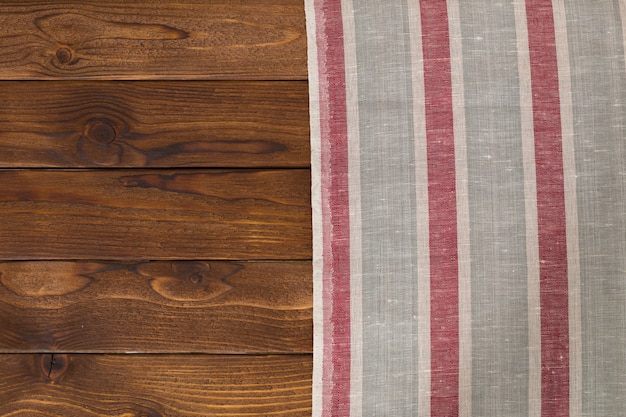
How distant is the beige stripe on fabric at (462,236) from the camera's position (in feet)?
1.96

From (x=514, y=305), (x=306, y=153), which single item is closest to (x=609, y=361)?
(x=514, y=305)

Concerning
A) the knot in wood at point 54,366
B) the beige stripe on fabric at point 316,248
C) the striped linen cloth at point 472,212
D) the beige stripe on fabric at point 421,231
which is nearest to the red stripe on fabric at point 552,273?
the striped linen cloth at point 472,212

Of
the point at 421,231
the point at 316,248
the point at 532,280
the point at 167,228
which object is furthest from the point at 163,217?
the point at 532,280

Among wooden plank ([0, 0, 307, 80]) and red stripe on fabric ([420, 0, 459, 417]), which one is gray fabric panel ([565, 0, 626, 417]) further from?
wooden plank ([0, 0, 307, 80])

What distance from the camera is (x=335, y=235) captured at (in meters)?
0.61

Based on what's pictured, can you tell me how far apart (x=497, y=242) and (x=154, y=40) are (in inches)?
16.8

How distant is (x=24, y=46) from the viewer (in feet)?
2.15

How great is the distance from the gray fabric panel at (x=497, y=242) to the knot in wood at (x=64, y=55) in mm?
433

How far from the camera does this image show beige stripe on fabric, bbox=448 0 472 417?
597mm

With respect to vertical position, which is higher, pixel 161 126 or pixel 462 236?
pixel 161 126

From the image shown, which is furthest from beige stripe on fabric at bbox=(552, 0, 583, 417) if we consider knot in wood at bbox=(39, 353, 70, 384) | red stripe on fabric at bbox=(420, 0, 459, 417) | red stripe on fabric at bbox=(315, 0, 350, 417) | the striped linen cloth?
knot in wood at bbox=(39, 353, 70, 384)

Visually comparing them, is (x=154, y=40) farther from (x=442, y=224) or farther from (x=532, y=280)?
(x=532, y=280)

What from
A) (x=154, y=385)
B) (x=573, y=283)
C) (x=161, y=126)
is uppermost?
(x=161, y=126)

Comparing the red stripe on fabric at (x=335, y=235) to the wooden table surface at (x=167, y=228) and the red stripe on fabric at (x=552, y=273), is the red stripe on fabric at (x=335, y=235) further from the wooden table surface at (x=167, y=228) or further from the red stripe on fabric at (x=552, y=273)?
the red stripe on fabric at (x=552, y=273)
